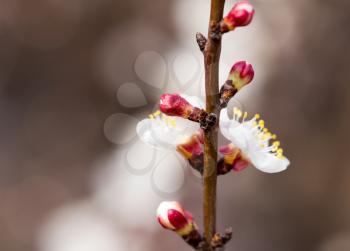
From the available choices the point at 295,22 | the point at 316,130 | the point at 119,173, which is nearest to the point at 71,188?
the point at 119,173

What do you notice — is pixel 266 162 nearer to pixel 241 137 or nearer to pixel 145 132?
pixel 241 137

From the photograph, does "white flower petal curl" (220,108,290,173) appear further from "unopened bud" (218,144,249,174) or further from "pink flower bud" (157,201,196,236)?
"pink flower bud" (157,201,196,236)

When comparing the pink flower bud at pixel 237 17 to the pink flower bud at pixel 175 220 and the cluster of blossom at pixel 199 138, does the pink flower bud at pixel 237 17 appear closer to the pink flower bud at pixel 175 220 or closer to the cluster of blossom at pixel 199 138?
the cluster of blossom at pixel 199 138

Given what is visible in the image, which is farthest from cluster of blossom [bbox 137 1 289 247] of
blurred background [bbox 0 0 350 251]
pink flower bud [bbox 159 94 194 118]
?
blurred background [bbox 0 0 350 251]

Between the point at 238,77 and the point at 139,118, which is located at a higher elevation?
the point at 238,77

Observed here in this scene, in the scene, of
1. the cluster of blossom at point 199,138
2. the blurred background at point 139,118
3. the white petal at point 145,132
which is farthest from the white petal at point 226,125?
the blurred background at point 139,118

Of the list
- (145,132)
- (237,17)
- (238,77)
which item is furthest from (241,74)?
(145,132)

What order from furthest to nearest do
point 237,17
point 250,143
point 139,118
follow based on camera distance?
point 139,118 → point 250,143 → point 237,17
